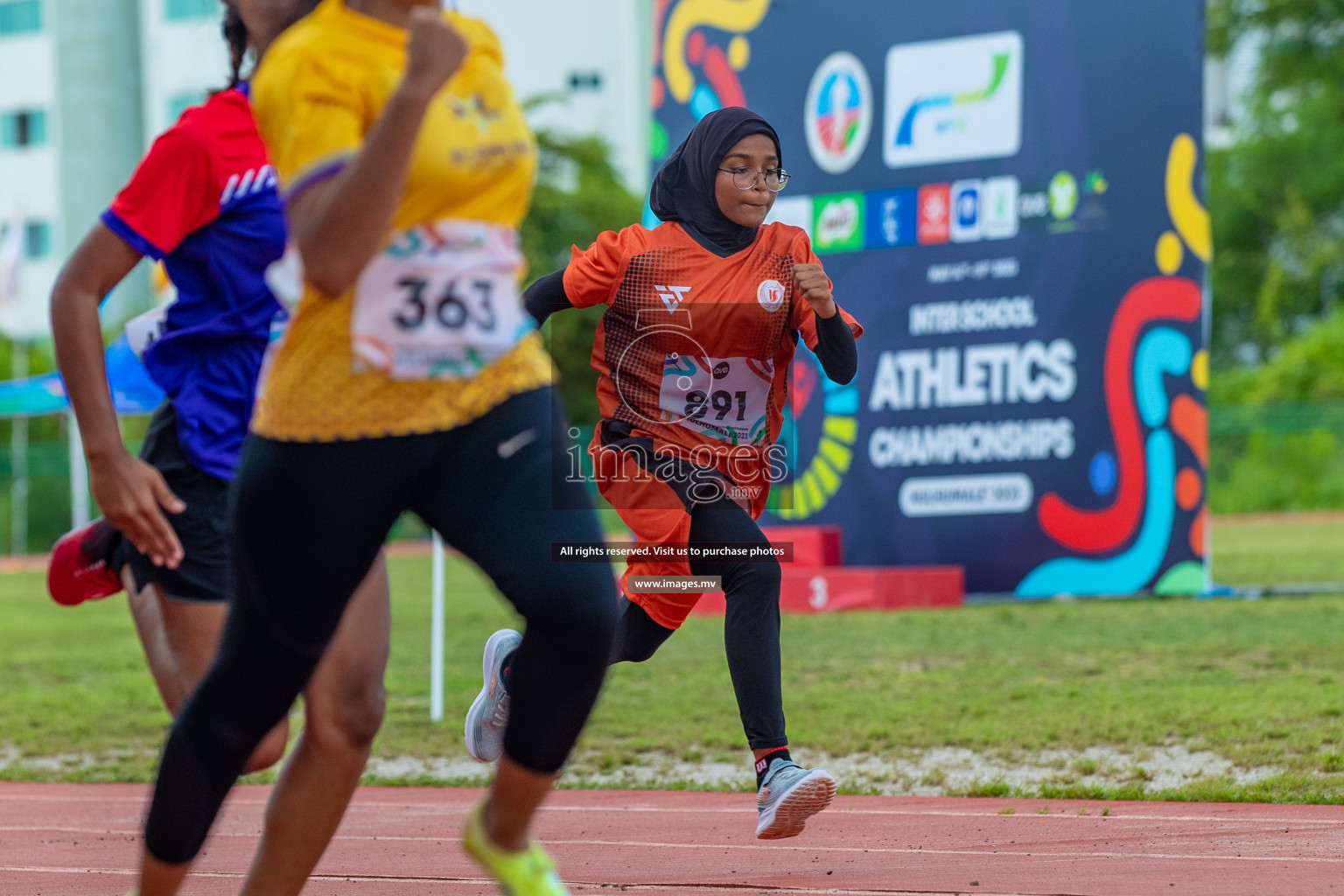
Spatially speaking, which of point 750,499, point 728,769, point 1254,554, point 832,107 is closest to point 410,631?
point 832,107

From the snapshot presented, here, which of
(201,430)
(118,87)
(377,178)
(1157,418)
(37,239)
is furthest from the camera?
(118,87)

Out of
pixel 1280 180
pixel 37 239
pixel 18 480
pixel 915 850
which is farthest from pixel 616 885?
pixel 37 239

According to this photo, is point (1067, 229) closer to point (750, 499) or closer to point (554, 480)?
point (750, 499)

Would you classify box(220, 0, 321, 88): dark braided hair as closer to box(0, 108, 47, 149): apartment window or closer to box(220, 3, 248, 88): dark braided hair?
box(220, 3, 248, 88): dark braided hair

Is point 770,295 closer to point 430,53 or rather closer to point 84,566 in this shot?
point 84,566

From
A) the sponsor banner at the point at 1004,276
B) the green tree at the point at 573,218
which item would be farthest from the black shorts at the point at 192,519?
the green tree at the point at 573,218

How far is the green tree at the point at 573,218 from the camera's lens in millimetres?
35312

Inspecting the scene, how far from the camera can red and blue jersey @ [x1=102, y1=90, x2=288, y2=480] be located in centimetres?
327

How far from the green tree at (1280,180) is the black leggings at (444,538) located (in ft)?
128

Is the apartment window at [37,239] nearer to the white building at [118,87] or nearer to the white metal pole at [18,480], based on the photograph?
the white building at [118,87]

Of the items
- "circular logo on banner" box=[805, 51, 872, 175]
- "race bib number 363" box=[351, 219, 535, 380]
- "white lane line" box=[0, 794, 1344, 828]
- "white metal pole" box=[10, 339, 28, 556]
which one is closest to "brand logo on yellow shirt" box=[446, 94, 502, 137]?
"race bib number 363" box=[351, 219, 535, 380]

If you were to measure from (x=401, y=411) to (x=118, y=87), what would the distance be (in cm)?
4753

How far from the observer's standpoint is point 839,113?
1420 centimetres

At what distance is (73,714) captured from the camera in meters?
9.08
